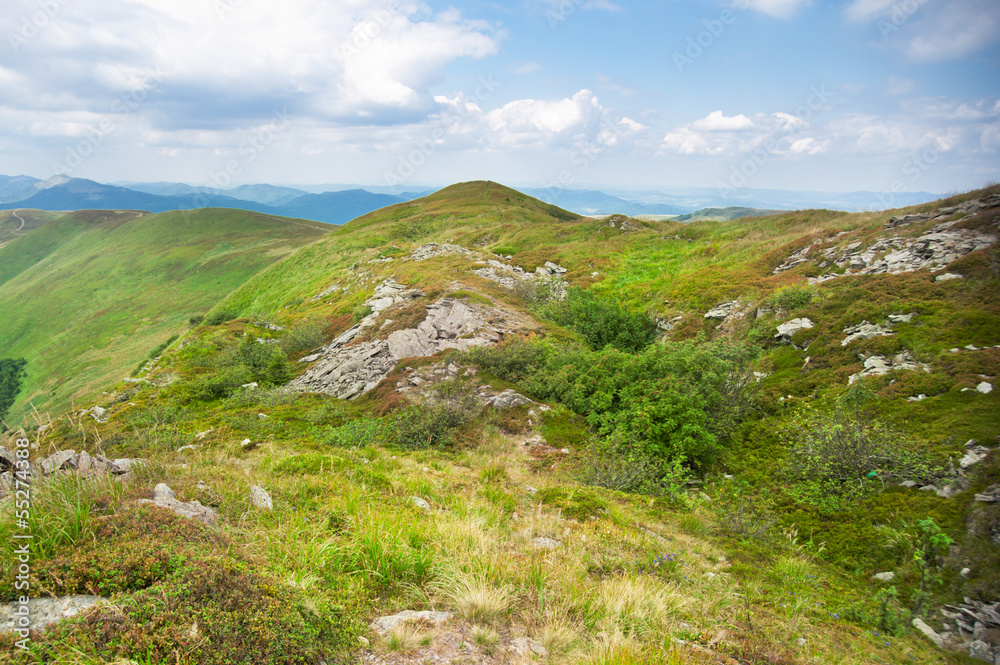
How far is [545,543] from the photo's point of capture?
5.48 metres

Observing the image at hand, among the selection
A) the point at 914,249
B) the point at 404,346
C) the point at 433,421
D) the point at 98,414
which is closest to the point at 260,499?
the point at 433,421

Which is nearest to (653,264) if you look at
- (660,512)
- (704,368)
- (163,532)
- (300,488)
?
(704,368)

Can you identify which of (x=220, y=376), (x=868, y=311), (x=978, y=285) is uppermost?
(x=978, y=285)

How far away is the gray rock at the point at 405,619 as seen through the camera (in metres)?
3.49

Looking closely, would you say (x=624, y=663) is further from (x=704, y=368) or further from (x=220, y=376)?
(x=220, y=376)

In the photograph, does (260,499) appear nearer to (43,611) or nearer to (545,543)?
(43,611)

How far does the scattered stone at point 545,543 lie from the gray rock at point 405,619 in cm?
183

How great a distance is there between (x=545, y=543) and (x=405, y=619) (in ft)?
7.83

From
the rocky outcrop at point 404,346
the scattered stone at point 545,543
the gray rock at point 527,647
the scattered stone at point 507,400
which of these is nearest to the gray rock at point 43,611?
the gray rock at point 527,647

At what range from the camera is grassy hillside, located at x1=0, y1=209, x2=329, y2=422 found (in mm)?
70312

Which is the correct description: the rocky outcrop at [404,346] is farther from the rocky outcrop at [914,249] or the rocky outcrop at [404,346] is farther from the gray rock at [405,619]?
the rocky outcrop at [914,249]

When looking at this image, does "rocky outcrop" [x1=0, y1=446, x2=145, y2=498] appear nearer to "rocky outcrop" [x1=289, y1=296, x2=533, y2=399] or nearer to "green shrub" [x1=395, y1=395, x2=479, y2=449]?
"green shrub" [x1=395, y1=395, x2=479, y2=449]

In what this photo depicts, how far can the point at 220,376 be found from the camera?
56.0 feet

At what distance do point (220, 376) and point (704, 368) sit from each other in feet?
59.6
